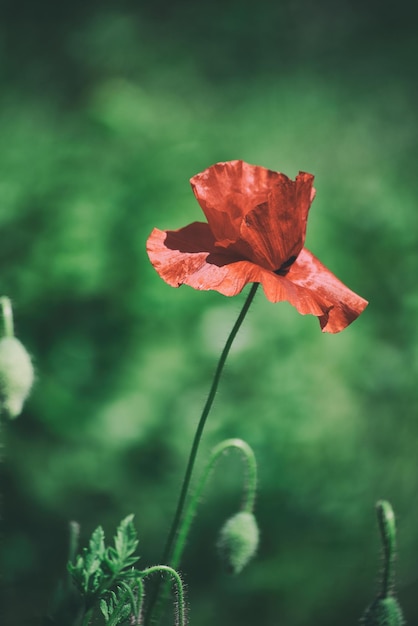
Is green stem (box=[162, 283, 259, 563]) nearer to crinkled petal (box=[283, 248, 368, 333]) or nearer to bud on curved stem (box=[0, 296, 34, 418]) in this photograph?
crinkled petal (box=[283, 248, 368, 333])

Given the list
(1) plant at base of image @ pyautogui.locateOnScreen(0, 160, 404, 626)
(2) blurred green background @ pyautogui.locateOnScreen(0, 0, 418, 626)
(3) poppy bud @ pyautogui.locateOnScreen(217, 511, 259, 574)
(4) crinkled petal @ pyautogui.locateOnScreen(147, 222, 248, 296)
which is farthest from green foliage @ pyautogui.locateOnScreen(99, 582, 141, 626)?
(2) blurred green background @ pyautogui.locateOnScreen(0, 0, 418, 626)

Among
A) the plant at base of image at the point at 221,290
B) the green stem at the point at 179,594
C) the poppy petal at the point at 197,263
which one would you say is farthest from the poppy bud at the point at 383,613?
the poppy petal at the point at 197,263

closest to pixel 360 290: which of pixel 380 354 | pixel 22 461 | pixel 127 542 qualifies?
pixel 380 354

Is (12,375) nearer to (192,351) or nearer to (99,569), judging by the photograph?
(99,569)

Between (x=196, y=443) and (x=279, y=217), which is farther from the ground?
(x=279, y=217)

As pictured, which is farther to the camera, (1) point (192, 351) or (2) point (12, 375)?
(1) point (192, 351)

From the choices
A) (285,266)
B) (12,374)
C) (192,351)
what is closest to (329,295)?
(285,266)
